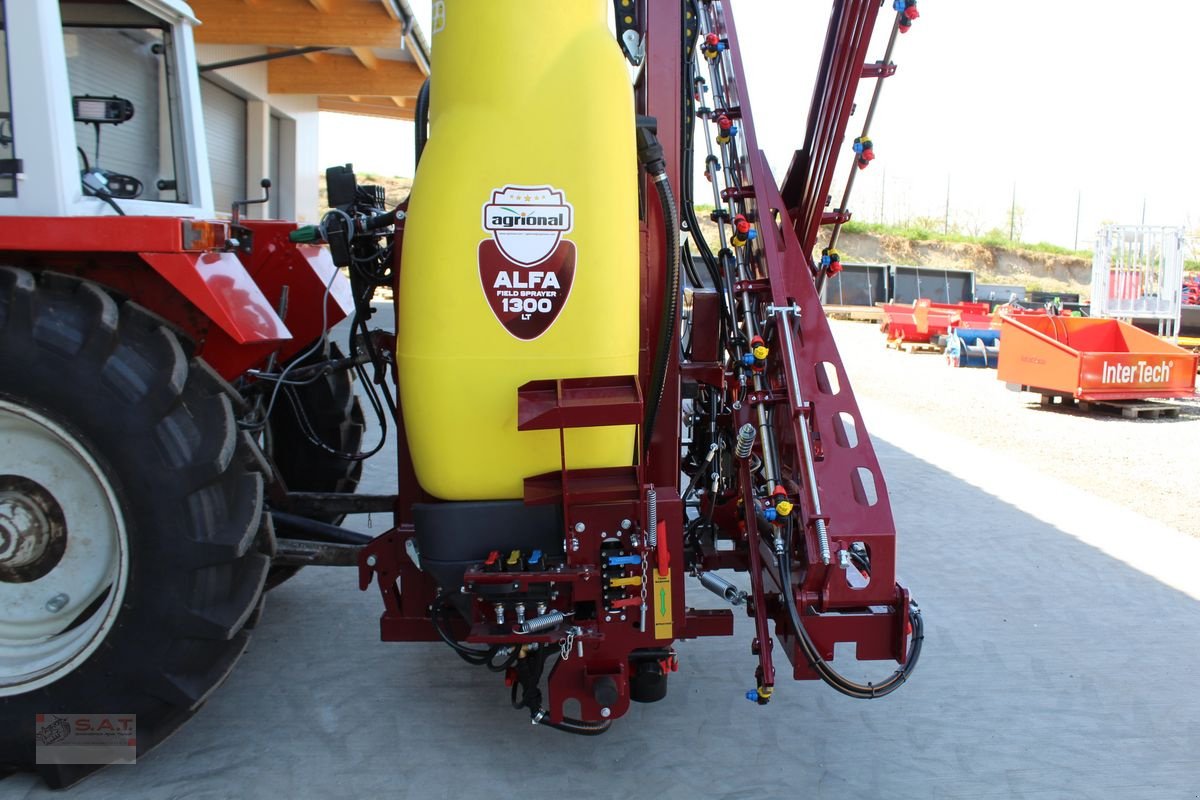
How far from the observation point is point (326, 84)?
1074 cm

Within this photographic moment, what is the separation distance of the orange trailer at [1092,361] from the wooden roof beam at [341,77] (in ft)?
24.4

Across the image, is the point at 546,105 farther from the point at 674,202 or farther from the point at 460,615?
the point at 460,615

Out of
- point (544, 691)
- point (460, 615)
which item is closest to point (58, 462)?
point (460, 615)

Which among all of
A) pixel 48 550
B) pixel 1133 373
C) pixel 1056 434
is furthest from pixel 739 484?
pixel 1133 373

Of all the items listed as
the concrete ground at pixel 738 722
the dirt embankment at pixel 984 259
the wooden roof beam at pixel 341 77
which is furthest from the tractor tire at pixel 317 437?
the dirt embankment at pixel 984 259

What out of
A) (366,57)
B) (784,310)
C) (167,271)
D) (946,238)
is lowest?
(784,310)

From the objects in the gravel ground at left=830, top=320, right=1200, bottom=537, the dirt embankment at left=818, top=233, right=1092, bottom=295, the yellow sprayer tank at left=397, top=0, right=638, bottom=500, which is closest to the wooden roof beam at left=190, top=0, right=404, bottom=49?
the gravel ground at left=830, top=320, right=1200, bottom=537

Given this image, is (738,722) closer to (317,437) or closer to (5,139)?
(317,437)

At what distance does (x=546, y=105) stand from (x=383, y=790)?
70.3 inches

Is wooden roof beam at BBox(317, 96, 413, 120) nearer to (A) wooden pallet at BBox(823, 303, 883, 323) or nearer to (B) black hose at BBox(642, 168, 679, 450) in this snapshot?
(B) black hose at BBox(642, 168, 679, 450)

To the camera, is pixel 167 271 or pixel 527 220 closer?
pixel 527 220

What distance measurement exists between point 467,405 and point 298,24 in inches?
293

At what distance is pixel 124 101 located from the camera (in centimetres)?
252

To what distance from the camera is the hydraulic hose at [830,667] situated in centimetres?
246
